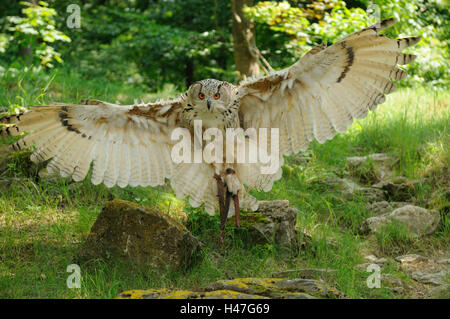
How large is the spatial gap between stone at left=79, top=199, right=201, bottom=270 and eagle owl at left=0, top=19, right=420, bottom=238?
0.44m

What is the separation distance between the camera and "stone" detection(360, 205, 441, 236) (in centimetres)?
523

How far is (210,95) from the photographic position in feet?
14.0

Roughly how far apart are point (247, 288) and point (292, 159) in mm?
3840

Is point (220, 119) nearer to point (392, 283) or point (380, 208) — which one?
point (392, 283)

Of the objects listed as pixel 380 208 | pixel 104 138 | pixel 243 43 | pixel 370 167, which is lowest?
pixel 380 208

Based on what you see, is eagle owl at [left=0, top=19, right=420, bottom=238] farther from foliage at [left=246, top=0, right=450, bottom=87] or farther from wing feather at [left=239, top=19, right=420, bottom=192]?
foliage at [left=246, top=0, right=450, bottom=87]

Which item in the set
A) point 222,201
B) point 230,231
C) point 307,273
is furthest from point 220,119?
point 307,273

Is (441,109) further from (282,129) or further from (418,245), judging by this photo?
(282,129)

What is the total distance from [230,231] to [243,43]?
19.8ft

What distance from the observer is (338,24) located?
8906mm

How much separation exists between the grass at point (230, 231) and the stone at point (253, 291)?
0.61m

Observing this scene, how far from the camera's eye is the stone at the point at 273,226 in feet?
16.1

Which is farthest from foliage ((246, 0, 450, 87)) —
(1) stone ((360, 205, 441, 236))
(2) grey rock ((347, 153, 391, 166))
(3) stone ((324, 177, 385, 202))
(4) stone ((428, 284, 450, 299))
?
(4) stone ((428, 284, 450, 299))

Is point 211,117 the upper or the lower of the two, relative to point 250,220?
upper
